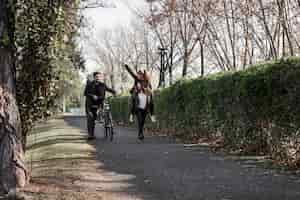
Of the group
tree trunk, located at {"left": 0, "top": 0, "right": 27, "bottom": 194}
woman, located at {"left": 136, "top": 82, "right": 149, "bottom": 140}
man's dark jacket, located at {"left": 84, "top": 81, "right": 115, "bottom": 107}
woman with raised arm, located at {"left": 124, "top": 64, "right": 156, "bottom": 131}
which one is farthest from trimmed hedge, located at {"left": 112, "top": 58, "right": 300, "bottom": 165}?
tree trunk, located at {"left": 0, "top": 0, "right": 27, "bottom": 194}

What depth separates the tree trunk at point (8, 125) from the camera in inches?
294

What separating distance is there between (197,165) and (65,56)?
294cm

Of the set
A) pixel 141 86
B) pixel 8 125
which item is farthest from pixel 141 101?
pixel 8 125

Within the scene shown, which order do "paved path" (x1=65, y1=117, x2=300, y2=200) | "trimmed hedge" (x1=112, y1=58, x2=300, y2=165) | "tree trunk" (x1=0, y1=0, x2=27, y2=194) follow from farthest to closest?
"trimmed hedge" (x1=112, y1=58, x2=300, y2=165) → "tree trunk" (x1=0, y1=0, x2=27, y2=194) → "paved path" (x1=65, y1=117, x2=300, y2=200)

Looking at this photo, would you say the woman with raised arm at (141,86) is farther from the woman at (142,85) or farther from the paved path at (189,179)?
the paved path at (189,179)

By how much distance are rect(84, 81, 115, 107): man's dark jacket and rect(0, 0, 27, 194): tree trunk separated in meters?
7.90

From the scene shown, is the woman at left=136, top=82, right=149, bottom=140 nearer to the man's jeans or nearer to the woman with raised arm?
the woman with raised arm

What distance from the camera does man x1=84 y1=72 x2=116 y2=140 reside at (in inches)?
616

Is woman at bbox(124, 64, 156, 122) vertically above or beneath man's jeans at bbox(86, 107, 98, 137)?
above

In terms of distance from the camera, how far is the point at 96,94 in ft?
52.1

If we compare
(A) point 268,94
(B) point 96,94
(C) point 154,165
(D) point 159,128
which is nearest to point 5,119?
(C) point 154,165

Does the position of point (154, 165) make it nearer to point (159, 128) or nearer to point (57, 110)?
point (57, 110)

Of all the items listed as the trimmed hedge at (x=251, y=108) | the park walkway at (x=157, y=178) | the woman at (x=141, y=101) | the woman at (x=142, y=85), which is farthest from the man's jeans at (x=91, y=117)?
the park walkway at (x=157, y=178)

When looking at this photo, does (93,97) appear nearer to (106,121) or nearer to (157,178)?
(106,121)
